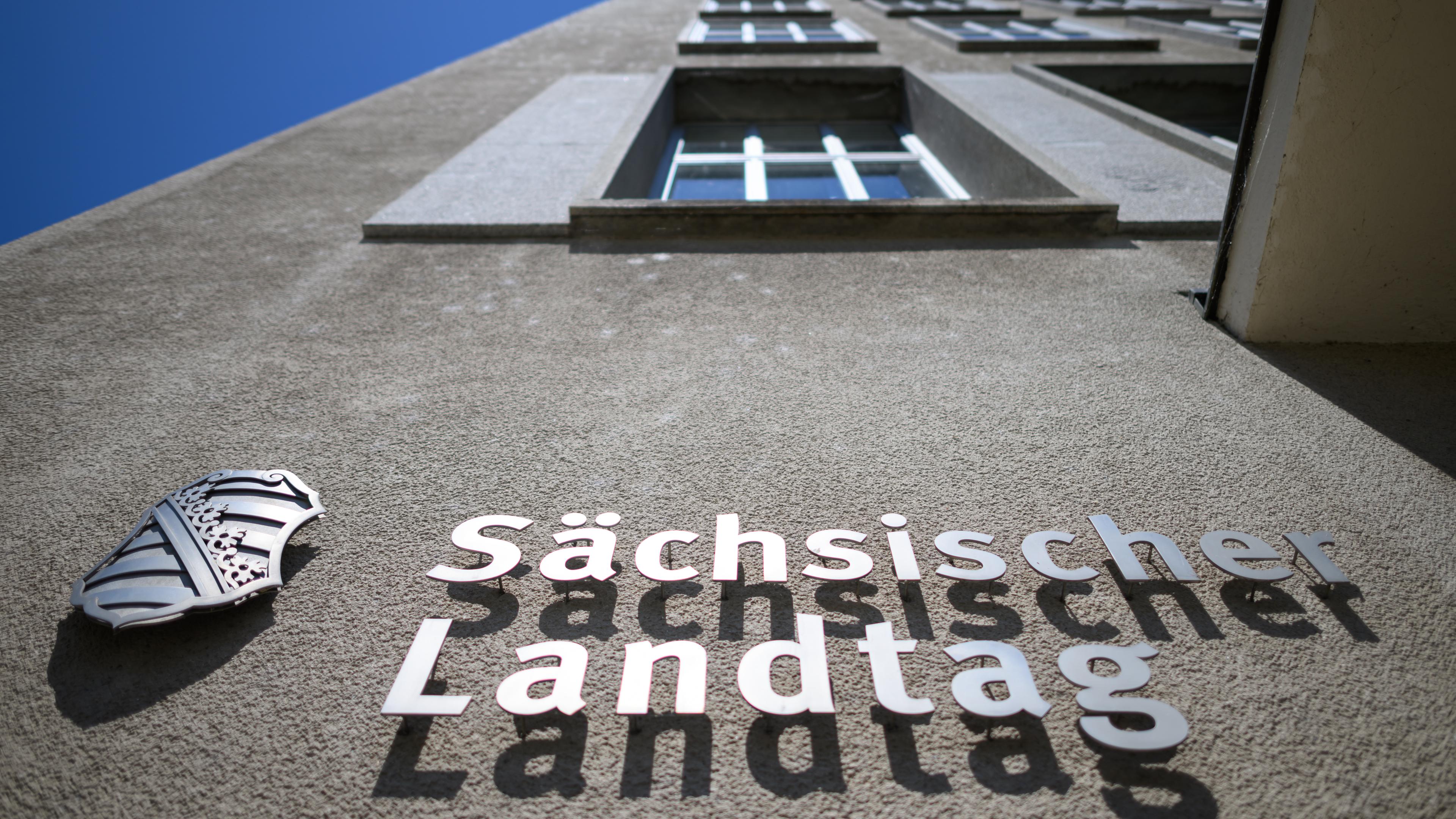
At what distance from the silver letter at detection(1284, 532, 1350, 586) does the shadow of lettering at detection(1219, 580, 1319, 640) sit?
0.14 metres

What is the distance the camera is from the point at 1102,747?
2273 millimetres

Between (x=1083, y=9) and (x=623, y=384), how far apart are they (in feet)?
70.7

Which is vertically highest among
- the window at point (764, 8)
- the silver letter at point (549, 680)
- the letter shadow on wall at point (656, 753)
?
the window at point (764, 8)

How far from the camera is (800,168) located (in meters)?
9.54

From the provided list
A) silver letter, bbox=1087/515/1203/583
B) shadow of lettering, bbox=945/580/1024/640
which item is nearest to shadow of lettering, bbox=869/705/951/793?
shadow of lettering, bbox=945/580/1024/640

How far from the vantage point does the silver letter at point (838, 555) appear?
9.29 ft

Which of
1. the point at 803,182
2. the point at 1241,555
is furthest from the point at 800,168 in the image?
the point at 1241,555

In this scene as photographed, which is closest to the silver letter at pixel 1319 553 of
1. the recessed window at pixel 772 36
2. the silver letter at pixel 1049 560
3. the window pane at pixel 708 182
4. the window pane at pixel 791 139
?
the silver letter at pixel 1049 560

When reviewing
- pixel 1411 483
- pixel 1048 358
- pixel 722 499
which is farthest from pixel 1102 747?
pixel 1048 358

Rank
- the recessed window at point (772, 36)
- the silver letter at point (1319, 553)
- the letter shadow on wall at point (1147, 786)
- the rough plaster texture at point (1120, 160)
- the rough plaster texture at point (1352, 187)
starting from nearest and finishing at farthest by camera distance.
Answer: the letter shadow on wall at point (1147, 786), the silver letter at point (1319, 553), the rough plaster texture at point (1352, 187), the rough plaster texture at point (1120, 160), the recessed window at point (772, 36)

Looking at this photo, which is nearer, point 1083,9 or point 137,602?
point 137,602

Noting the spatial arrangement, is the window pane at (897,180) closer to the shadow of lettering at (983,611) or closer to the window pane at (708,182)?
the window pane at (708,182)

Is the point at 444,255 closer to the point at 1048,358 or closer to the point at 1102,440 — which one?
the point at 1048,358

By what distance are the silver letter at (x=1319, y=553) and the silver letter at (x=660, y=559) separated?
225 centimetres
